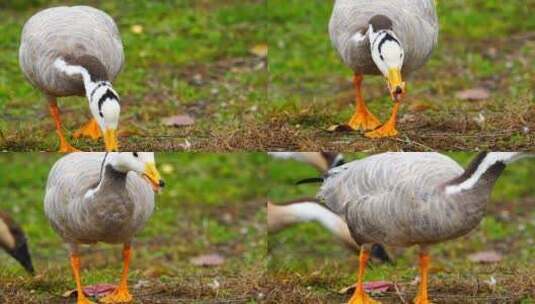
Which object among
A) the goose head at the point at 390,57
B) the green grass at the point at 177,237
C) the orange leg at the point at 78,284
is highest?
the goose head at the point at 390,57

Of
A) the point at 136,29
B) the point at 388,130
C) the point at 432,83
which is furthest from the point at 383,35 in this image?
the point at 136,29

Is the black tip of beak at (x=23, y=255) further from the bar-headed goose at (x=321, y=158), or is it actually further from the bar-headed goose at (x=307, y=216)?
the bar-headed goose at (x=321, y=158)

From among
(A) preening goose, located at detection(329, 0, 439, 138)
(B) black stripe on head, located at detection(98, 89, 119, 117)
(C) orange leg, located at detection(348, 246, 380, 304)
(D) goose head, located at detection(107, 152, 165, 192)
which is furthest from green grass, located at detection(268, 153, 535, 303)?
(B) black stripe on head, located at detection(98, 89, 119, 117)

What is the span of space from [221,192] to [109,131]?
4.10 metres

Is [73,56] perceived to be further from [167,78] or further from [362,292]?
[167,78]

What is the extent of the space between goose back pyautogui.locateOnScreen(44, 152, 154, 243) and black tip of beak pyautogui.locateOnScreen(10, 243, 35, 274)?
1.59 meters

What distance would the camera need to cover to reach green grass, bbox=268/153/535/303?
750cm

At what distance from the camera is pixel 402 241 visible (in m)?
6.89

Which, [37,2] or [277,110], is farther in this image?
[37,2]

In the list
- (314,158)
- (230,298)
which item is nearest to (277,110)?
(314,158)

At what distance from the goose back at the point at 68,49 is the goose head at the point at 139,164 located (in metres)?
0.55

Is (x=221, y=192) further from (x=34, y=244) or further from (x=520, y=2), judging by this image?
(x=520, y=2)

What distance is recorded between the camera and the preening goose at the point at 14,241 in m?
8.90

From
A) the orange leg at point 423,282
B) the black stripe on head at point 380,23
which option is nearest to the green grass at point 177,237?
the orange leg at point 423,282
